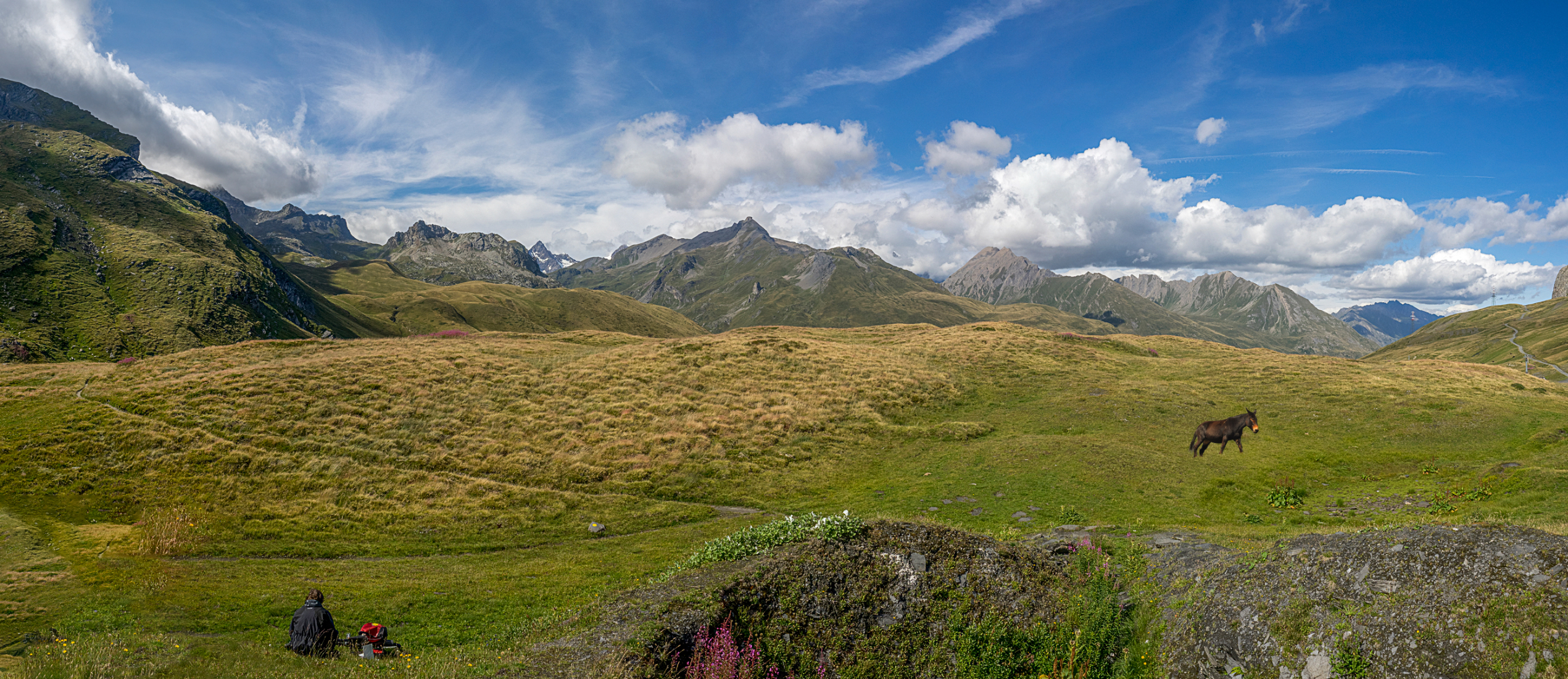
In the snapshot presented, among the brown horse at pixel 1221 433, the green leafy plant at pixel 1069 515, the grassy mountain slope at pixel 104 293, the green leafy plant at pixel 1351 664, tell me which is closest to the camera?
the green leafy plant at pixel 1351 664

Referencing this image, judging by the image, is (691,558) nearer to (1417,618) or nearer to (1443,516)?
(1417,618)

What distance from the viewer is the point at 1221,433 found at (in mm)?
33844

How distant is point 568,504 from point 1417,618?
97.1 ft

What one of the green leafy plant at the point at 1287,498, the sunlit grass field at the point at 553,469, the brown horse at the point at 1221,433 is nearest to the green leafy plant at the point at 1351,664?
the sunlit grass field at the point at 553,469

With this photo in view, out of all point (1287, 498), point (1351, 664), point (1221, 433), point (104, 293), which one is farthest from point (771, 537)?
point (104, 293)

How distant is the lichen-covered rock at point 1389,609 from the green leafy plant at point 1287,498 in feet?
49.1

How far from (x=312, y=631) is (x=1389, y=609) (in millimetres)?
22448

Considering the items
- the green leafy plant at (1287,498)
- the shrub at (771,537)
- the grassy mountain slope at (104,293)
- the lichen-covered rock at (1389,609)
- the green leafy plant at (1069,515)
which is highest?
the grassy mountain slope at (104,293)

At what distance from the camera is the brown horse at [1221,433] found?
33.6 m

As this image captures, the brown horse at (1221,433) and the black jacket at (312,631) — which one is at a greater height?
the brown horse at (1221,433)

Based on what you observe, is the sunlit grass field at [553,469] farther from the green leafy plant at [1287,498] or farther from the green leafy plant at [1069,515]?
the green leafy plant at [1287,498]

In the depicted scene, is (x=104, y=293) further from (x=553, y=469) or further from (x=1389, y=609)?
(x=1389, y=609)

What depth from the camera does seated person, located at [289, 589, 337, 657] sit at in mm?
13375

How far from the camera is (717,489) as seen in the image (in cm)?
3197
